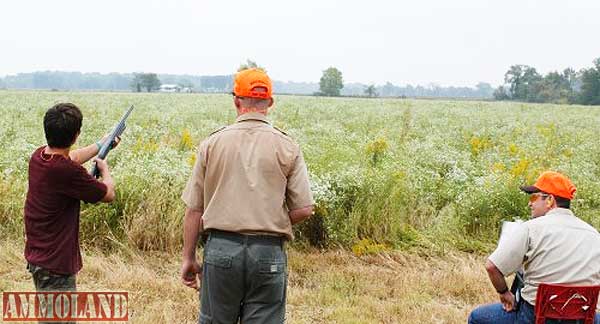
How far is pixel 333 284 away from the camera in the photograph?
5.47 meters

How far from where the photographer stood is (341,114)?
31.1 metres

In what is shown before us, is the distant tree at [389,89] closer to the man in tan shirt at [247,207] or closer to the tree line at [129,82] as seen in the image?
the tree line at [129,82]

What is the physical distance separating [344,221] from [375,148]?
4054 millimetres

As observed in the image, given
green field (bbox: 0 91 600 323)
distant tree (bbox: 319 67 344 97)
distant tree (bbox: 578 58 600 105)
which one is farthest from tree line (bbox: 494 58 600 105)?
green field (bbox: 0 91 600 323)

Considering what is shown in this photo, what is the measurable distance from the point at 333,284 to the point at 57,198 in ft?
9.55

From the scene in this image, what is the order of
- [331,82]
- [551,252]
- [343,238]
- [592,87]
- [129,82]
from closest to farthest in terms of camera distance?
[551,252] < [343,238] < [592,87] < [331,82] < [129,82]

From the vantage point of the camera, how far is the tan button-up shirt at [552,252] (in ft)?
11.0

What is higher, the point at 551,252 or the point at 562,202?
the point at 562,202

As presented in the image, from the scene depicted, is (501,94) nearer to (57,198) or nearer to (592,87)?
(592,87)

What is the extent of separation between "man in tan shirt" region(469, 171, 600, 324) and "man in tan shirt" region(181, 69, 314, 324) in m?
1.27

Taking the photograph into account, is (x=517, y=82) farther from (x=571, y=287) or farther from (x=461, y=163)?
(x=571, y=287)

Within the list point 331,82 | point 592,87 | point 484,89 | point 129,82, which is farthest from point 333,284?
point 484,89

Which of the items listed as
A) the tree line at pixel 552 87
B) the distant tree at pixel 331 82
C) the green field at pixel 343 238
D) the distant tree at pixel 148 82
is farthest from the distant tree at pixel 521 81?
the green field at pixel 343 238

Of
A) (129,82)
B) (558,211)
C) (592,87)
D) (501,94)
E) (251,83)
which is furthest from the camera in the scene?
(129,82)
